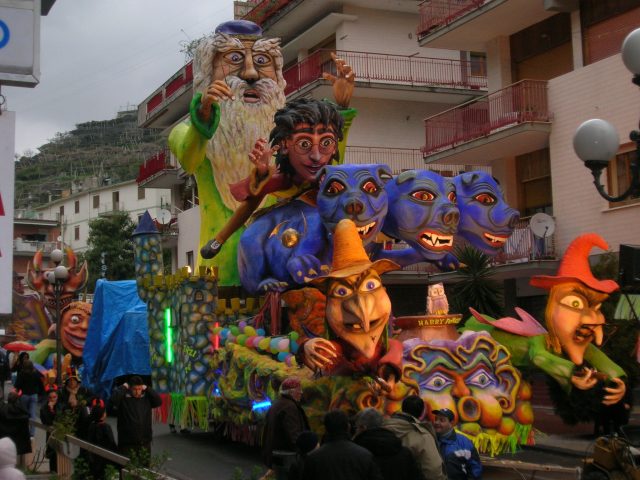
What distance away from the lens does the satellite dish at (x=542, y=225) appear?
69.1ft

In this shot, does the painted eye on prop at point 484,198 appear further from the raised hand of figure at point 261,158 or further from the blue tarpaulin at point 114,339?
the blue tarpaulin at point 114,339

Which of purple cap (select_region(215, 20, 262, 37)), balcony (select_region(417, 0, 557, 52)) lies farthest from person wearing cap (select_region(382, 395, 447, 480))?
balcony (select_region(417, 0, 557, 52))

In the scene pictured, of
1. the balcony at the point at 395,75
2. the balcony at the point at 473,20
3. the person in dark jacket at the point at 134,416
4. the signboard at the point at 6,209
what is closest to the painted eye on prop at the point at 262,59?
the person in dark jacket at the point at 134,416

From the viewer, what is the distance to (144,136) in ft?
466

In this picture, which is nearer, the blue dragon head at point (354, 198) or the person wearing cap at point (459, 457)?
the person wearing cap at point (459, 457)

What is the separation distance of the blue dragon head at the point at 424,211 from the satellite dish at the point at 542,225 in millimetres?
7648

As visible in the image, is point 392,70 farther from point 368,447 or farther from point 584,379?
point 368,447

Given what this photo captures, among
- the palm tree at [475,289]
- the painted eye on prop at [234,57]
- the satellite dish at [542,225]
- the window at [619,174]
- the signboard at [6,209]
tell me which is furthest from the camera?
the satellite dish at [542,225]

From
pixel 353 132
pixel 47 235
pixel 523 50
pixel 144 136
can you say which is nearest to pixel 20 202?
pixel 47 235

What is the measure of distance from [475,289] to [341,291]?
908cm

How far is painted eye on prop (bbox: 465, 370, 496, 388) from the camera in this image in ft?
40.0

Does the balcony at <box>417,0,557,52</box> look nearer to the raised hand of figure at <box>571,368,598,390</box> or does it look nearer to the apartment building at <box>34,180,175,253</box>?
the raised hand of figure at <box>571,368,598,390</box>

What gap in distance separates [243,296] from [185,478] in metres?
4.40

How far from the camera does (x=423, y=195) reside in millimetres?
13648
